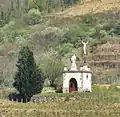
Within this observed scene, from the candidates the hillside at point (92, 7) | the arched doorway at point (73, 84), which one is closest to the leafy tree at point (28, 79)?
the arched doorway at point (73, 84)

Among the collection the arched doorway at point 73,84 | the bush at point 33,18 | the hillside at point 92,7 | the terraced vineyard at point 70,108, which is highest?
the hillside at point 92,7

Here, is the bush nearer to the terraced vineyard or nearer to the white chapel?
the white chapel

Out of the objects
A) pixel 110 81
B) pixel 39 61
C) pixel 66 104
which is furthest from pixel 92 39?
pixel 66 104

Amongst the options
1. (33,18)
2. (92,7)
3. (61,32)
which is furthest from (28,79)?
(92,7)

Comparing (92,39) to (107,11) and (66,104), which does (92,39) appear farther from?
(66,104)

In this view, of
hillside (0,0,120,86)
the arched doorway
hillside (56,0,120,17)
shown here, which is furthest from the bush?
the arched doorway

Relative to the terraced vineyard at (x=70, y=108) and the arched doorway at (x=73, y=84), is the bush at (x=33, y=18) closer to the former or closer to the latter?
the arched doorway at (x=73, y=84)

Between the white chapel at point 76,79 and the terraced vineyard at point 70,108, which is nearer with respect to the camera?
the terraced vineyard at point 70,108

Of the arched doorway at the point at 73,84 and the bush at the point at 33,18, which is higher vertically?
the bush at the point at 33,18

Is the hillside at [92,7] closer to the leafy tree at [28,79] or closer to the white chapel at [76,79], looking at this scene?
the white chapel at [76,79]

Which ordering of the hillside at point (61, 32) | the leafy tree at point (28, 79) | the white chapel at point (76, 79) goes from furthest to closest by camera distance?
the hillside at point (61, 32), the white chapel at point (76, 79), the leafy tree at point (28, 79)

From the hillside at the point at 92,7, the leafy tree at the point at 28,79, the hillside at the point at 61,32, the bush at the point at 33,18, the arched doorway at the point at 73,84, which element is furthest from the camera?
the bush at the point at 33,18

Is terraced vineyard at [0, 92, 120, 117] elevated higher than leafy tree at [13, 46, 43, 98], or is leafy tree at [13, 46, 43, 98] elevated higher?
leafy tree at [13, 46, 43, 98]

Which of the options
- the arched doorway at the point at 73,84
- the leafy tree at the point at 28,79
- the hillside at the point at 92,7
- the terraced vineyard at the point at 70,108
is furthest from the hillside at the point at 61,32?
the terraced vineyard at the point at 70,108
